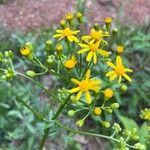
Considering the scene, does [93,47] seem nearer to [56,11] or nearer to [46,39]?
[46,39]

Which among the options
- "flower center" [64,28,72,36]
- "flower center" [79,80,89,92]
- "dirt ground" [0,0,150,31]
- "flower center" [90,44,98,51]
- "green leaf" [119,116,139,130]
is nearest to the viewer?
"flower center" [79,80,89,92]

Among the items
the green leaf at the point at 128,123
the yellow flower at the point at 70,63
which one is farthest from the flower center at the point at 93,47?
the green leaf at the point at 128,123

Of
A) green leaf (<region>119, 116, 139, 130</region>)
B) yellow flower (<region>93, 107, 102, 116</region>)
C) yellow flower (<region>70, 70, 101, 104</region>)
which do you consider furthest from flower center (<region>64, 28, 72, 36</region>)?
green leaf (<region>119, 116, 139, 130</region>)

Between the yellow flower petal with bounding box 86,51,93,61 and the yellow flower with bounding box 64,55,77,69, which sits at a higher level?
the yellow flower petal with bounding box 86,51,93,61

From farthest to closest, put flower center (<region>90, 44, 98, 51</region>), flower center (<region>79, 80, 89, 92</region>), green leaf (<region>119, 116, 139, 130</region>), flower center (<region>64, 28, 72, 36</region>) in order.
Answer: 1. green leaf (<region>119, 116, 139, 130</region>)
2. flower center (<region>64, 28, 72, 36</region>)
3. flower center (<region>90, 44, 98, 51</region>)
4. flower center (<region>79, 80, 89, 92</region>)

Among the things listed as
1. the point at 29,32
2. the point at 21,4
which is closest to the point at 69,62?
the point at 29,32

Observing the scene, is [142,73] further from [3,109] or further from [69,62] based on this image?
[69,62]

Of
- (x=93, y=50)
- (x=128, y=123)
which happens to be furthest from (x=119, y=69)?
(x=128, y=123)

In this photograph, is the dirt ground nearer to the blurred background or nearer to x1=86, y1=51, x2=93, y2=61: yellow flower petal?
the blurred background
